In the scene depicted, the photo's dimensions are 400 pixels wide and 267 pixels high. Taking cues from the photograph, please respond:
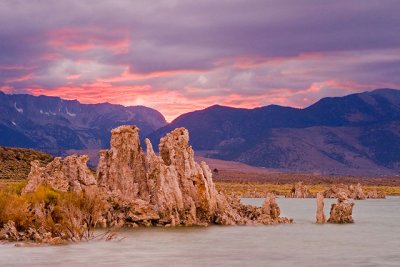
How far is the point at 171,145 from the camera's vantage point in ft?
262

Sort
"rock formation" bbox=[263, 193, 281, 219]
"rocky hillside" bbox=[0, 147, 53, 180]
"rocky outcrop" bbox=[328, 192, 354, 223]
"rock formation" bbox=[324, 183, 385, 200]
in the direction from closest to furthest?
"rock formation" bbox=[263, 193, 281, 219]
"rocky outcrop" bbox=[328, 192, 354, 223]
"rocky hillside" bbox=[0, 147, 53, 180]
"rock formation" bbox=[324, 183, 385, 200]

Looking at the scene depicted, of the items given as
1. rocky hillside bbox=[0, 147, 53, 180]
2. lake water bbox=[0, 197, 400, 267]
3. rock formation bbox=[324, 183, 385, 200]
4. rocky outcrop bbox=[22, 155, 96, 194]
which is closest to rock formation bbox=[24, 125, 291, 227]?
rocky outcrop bbox=[22, 155, 96, 194]

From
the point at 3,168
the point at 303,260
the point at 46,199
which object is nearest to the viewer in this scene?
the point at 303,260

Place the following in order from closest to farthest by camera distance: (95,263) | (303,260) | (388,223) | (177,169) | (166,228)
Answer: (95,263) < (303,260) < (166,228) < (177,169) < (388,223)

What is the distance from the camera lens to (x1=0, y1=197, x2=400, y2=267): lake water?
51156 mm

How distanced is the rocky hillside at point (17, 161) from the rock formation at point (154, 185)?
66231mm

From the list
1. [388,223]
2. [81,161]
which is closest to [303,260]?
[81,161]

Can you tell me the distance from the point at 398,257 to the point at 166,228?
84.2 feet

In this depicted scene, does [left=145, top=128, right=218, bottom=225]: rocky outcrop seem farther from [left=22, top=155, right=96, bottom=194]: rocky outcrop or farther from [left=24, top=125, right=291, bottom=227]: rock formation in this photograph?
[left=22, top=155, right=96, bottom=194]: rocky outcrop

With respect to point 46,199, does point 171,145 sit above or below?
above

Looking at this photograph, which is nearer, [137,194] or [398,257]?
[398,257]

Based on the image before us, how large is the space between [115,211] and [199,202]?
344 inches

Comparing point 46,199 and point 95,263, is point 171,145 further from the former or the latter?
point 95,263

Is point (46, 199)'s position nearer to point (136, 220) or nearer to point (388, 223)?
point (136, 220)
